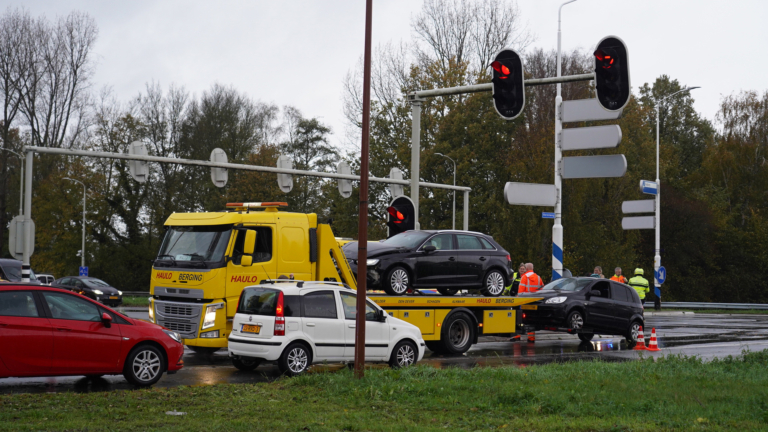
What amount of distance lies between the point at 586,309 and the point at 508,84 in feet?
26.7

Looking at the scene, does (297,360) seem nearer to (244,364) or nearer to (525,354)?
(244,364)

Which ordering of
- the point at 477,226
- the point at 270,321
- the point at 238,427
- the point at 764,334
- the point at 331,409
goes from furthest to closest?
the point at 477,226
the point at 764,334
the point at 270,321
the point at 331,409
the point at 238,427

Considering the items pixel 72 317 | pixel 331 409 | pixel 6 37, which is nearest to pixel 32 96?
pixel 6 37

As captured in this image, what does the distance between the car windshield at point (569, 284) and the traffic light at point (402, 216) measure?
504cm

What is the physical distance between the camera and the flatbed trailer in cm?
1516

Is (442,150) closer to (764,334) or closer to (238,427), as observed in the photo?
(764,334)

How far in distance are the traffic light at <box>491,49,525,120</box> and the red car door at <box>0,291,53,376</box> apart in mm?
7654

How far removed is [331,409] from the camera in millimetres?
8680

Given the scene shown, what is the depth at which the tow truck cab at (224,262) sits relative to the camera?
43.8ft

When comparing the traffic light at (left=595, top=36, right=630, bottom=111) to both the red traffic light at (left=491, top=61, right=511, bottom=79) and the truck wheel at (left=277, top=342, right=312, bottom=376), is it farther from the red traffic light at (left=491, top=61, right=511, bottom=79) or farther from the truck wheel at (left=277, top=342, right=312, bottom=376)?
the truck wheel at (left=277, top=342, right=312, bottom=376)

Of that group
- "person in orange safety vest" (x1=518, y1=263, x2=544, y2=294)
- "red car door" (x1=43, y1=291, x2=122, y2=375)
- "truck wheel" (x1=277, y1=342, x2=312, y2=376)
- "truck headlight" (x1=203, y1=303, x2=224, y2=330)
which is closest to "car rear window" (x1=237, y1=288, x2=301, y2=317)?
"truck wheel" (x1=277, y1=342, x2=312, y2=376)

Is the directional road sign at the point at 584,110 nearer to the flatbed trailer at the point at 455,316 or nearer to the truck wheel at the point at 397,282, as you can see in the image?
the flatbed trailer at the point at 455,316

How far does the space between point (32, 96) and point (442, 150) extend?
1157 inches

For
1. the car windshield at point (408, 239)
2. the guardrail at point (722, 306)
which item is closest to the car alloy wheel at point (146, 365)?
the car windshield at point (408, 239)
